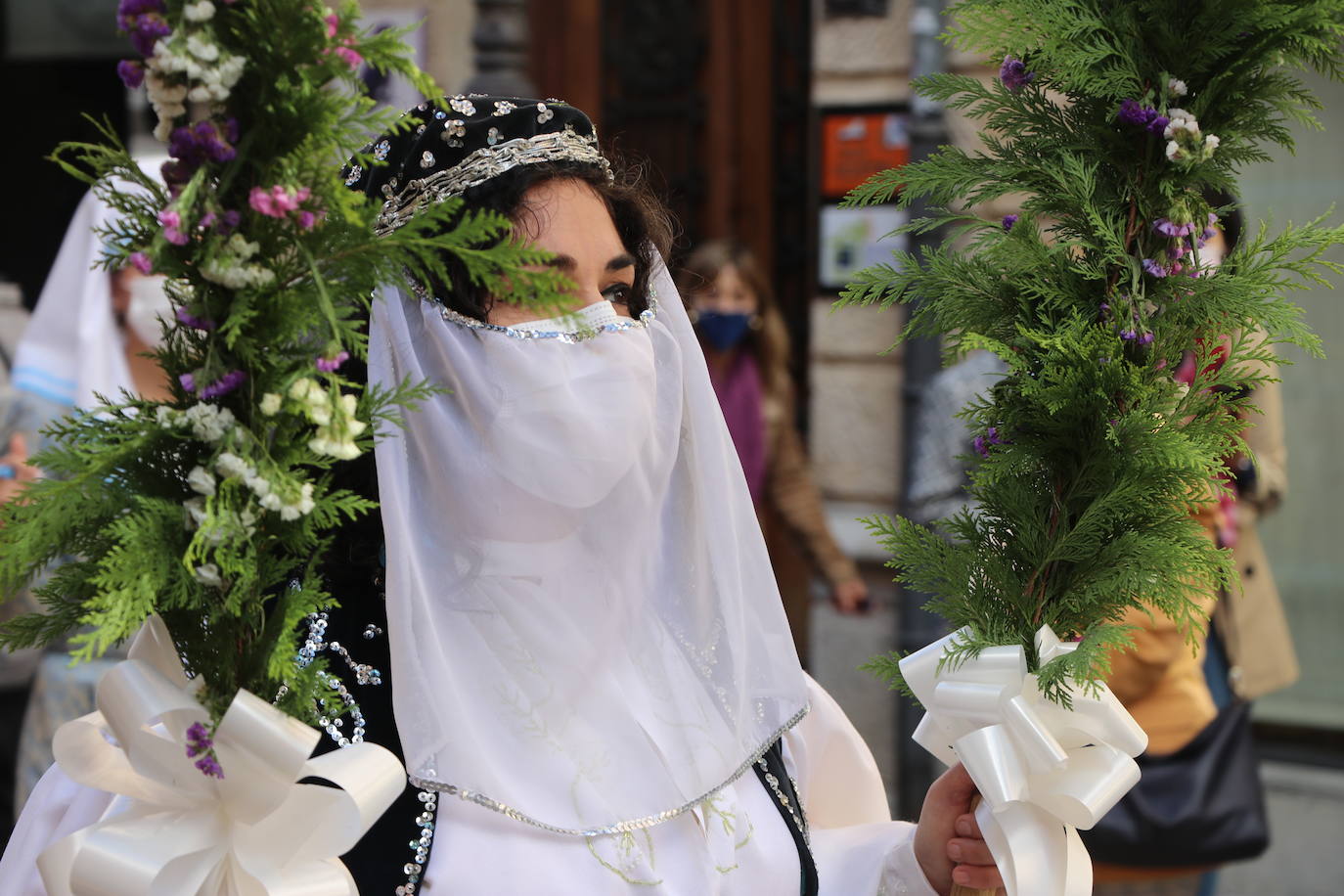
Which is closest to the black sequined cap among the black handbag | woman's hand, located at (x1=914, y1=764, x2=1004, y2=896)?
woman's hand, located at (x1=914, y1=764, x2=1004, y2=896)

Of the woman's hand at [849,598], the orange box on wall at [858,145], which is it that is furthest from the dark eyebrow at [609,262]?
the orange box on wall at [858,145]

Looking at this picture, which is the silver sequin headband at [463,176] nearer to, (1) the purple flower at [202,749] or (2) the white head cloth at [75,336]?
(1) the purple flower at [202,749]

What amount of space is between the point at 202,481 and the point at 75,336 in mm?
2729

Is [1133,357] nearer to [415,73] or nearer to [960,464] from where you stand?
[415,73]

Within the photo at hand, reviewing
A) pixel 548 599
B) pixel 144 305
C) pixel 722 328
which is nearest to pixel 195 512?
pixel 548 599

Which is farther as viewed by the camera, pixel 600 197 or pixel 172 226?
pixel 600 197

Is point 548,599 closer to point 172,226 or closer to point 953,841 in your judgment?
point 953,841

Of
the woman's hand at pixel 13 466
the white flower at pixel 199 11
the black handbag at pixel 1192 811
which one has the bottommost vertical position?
the black handbag at pixel 1192 811

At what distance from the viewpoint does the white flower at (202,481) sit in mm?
1285

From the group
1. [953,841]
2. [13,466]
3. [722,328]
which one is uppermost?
[722,328]

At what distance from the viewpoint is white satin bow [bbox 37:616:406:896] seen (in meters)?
1.35

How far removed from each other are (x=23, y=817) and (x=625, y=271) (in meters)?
1.02

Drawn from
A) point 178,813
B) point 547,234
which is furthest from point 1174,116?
point 178,813

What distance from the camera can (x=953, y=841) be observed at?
1.81 metres
